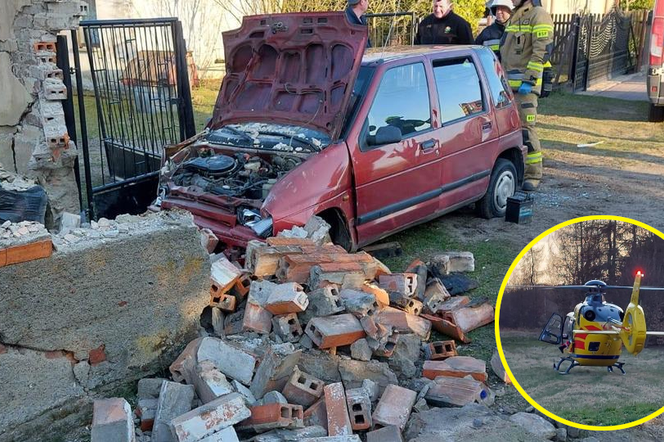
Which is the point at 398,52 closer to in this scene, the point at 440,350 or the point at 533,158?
the point at 533,158

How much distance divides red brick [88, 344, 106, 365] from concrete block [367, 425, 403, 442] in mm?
1447

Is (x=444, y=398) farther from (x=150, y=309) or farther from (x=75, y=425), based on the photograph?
(x=75, y=425)

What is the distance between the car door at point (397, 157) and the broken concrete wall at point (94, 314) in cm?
201

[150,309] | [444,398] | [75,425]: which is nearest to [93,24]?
[150,309]

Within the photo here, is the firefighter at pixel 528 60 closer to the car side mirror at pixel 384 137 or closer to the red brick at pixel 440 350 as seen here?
the car side mirror at pixel 384 137

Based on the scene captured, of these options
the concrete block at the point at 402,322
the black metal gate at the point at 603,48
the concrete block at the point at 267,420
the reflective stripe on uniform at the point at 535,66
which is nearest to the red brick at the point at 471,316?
the concrete block at the point at 402,322

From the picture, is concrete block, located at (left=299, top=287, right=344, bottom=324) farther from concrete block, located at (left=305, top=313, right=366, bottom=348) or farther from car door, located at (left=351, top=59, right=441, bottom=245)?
car door, located at (left=351, top=59, right=441, bottom=245)

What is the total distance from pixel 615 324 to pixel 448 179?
415 cm

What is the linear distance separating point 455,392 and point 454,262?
1.94 meters

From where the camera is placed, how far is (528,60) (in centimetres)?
826

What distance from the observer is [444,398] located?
12.2 feet

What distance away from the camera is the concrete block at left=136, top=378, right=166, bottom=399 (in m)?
3.55

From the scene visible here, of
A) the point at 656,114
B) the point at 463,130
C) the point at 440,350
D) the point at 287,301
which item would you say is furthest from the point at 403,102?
the point at 656,114

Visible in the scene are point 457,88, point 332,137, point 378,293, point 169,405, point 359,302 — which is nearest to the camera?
point 169,405
